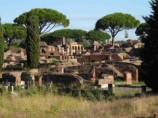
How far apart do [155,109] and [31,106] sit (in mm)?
2736

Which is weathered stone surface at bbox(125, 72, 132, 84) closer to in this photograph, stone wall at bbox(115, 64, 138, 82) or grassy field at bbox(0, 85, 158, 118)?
stone wall at bbox(115, 64, 138, 82)

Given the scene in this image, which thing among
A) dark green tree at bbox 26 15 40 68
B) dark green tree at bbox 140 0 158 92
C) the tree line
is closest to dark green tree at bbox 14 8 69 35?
the tree line

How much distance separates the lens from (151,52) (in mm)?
12766

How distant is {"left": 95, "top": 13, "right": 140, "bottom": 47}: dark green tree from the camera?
66.6 m

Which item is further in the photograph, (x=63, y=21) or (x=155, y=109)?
(x=63, y=21)

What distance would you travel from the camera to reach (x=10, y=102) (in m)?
8.33

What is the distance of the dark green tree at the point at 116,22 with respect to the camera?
6662 centimetres

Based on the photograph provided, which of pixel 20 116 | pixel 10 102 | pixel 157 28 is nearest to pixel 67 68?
pixel 157 28

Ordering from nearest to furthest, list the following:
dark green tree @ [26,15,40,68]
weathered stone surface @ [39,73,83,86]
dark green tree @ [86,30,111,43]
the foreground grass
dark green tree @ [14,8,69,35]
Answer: the foreground grass → weathered stone surface @ [39,73,83,86] → dark green tree @ [26,15,40,68] → dark green tree @ [14,8,69,35] → dark green tree @ [86,30,111,43]

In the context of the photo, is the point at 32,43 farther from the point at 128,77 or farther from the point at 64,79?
the point at 64,79

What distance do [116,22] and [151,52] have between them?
5437 cm

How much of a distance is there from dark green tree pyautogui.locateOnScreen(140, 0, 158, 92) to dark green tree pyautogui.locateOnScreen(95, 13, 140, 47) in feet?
177

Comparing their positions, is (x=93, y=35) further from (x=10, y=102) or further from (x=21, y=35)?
(x=10, y=102)

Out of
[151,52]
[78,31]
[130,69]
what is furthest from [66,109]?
[78,31]
